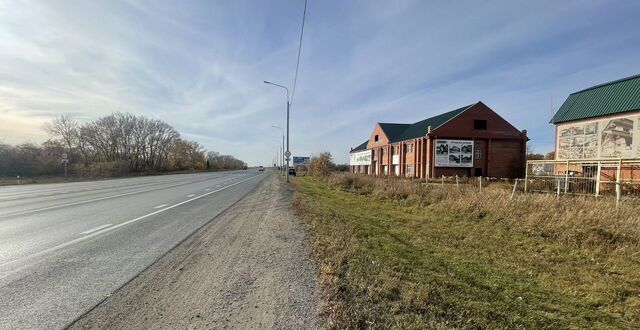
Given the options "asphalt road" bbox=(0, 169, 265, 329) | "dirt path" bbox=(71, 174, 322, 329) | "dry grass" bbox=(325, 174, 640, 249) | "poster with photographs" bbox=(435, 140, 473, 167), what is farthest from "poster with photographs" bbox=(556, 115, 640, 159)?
"asphalt road" bbox=(0, 169, 265, 329)

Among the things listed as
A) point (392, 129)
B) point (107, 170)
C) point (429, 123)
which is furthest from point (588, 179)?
point (107, 170)

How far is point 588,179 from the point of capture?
17141 millimetres

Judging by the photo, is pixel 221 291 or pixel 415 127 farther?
pixel 415 127

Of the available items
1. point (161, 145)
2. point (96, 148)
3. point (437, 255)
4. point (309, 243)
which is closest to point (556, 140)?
point (437, 255)

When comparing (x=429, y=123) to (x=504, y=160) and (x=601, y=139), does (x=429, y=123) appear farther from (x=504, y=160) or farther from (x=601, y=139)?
(x=601, y=139)

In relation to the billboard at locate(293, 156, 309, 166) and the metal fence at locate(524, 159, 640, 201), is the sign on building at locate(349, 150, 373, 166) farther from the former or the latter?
the metal fence at locate(524, 159, 640, 201)

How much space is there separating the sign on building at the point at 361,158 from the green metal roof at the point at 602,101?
134 feet

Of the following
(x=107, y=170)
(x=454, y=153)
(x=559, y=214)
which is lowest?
(x=107, y=170)

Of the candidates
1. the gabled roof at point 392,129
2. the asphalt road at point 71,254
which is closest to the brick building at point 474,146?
the gabled roof at point 392,129

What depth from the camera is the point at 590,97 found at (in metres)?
27.4

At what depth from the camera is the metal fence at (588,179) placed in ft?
54.0

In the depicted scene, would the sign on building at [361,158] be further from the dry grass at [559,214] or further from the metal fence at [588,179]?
the dry grass at [559,214]

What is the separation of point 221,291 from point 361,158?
7214 centimetres

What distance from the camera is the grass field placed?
3.90 metres
